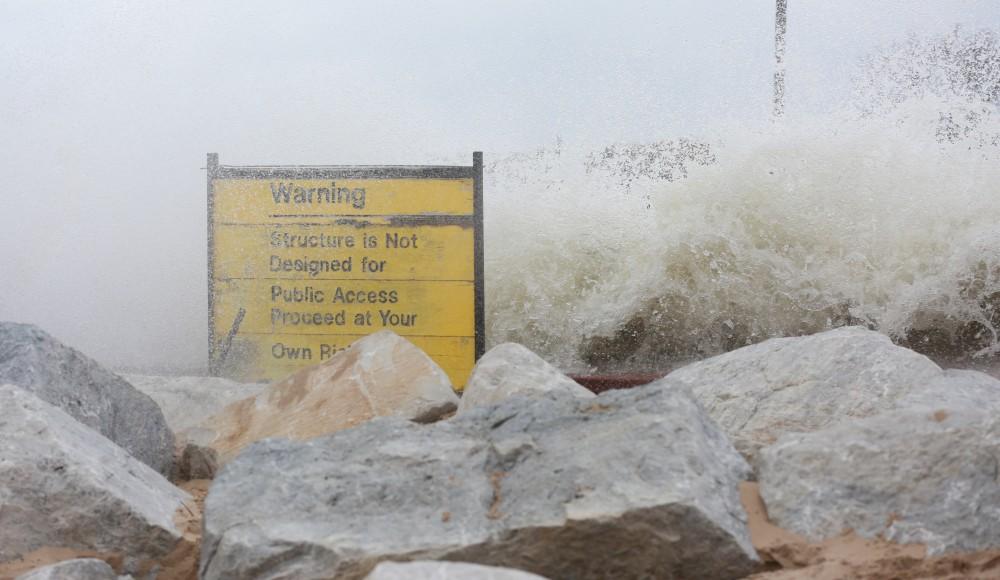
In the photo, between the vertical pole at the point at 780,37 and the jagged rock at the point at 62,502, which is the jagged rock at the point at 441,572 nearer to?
the jagged rock at the point at 62,502

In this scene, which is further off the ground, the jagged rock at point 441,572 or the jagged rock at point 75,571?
the jagged rock at point 441,572

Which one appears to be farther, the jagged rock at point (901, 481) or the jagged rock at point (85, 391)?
the jagged rock at point (85, 391)

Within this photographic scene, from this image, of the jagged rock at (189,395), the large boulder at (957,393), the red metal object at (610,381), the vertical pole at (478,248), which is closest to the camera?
the large boulder at (957,393)

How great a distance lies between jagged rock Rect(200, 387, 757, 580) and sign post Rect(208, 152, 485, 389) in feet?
9.13

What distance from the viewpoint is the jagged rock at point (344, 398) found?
3287mm

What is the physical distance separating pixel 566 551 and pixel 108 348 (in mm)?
5347

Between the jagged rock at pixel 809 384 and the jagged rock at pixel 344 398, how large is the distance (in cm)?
82

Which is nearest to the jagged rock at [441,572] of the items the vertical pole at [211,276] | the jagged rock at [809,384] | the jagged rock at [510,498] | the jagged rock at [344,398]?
the jagged rock at [510,498]

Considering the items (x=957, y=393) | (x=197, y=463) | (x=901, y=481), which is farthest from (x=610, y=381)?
(x=901, y=481)

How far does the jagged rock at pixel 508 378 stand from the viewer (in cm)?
298

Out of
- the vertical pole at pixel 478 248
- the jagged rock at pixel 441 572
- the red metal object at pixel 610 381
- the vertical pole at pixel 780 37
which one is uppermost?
the vertical pole at pixel 780 37

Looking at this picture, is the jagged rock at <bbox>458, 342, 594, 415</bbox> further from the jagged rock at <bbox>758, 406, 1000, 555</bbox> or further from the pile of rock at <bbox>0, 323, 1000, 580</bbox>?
the jagged rock at <bbox>758, 406, 1000, 555</bbox>

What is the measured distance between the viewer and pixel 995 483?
6.85 ft

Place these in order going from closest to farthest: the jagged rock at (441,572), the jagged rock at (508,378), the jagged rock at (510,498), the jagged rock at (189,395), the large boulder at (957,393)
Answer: the jagged rock at (441,572) < the jagged rock at (510,498) < the large boulder at (957,393) < the jagged rock at (508,378) < the jagged rock at (189,395)
